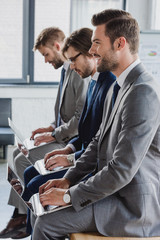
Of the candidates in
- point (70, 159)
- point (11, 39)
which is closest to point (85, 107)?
point (70, 159)

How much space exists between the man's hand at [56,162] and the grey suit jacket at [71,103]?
541mm

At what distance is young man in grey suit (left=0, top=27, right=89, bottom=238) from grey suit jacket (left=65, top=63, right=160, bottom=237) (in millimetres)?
1188

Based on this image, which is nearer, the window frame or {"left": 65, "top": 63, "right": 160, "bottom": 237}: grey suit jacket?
{"left": 65, "top": 63, "right": 160, "bottom": 237}: grey suit jacket

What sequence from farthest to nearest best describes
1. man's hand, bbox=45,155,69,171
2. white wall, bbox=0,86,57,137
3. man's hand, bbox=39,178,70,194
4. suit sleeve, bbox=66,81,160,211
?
white wall, bbox=0,86,57,137 < man's hand, bbox=45,155,69,171 < man's hand, bbox=39,178,70,194 < suit sleeve, bbox=66,81,160,211

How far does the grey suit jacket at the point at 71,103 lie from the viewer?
8.87 ft

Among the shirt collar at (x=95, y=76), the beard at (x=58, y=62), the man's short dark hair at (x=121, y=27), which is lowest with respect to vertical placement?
the beard at (x=58, y=62)

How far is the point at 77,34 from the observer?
8.00 ft

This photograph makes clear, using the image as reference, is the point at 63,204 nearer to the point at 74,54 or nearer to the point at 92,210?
the point at 92,210

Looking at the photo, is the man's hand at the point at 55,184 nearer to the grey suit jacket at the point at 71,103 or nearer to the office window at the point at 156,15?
the grey suit jacket at the point at 71,103

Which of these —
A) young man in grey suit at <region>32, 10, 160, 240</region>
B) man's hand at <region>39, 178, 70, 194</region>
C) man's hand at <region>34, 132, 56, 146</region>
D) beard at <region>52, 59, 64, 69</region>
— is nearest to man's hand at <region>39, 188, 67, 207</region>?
young man in grey suit at <region>32, 10, 160, 240</region>

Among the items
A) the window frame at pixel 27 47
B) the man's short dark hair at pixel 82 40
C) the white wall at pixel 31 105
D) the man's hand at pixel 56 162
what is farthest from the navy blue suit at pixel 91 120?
the window frame at pixel 27 47

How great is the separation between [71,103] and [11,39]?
3305mm

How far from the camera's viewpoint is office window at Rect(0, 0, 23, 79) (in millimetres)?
5664

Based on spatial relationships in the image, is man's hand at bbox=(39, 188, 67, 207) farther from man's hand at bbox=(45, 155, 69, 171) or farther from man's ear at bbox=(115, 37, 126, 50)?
man's ear at bbox=(115, 37, 126, 50)
